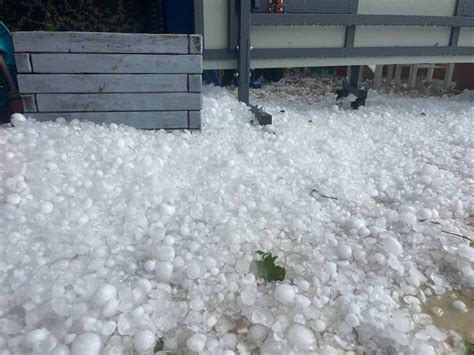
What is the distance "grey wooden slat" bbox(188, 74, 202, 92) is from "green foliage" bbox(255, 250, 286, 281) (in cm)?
148

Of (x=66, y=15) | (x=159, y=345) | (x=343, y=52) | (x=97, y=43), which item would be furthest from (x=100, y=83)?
(x=343, y=52)

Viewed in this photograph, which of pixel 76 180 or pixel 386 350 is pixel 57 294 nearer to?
pixel 76 180

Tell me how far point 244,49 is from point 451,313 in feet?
9.22

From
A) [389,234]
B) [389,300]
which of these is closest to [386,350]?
[389,300]

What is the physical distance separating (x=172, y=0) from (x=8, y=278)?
374 cm

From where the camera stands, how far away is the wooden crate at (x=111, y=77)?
2.26 m

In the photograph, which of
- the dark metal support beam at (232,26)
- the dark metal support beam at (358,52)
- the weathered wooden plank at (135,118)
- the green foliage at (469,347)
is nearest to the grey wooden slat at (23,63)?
the weathered wooden plank at (135,118)

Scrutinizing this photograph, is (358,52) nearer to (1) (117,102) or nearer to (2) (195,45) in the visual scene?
(2) (195,45)

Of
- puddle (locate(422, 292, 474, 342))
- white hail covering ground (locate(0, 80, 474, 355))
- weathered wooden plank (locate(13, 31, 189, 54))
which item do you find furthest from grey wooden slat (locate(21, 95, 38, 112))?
puddle (locate(422, 292, 474, 342))

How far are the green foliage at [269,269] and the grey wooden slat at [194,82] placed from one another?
4.87 feet

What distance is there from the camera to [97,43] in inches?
90.7

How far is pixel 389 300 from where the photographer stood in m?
1.28

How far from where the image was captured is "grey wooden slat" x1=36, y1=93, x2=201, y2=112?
2346 millimetres

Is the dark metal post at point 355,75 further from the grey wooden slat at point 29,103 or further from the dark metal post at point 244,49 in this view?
the grey wooden slat at point 29,103
